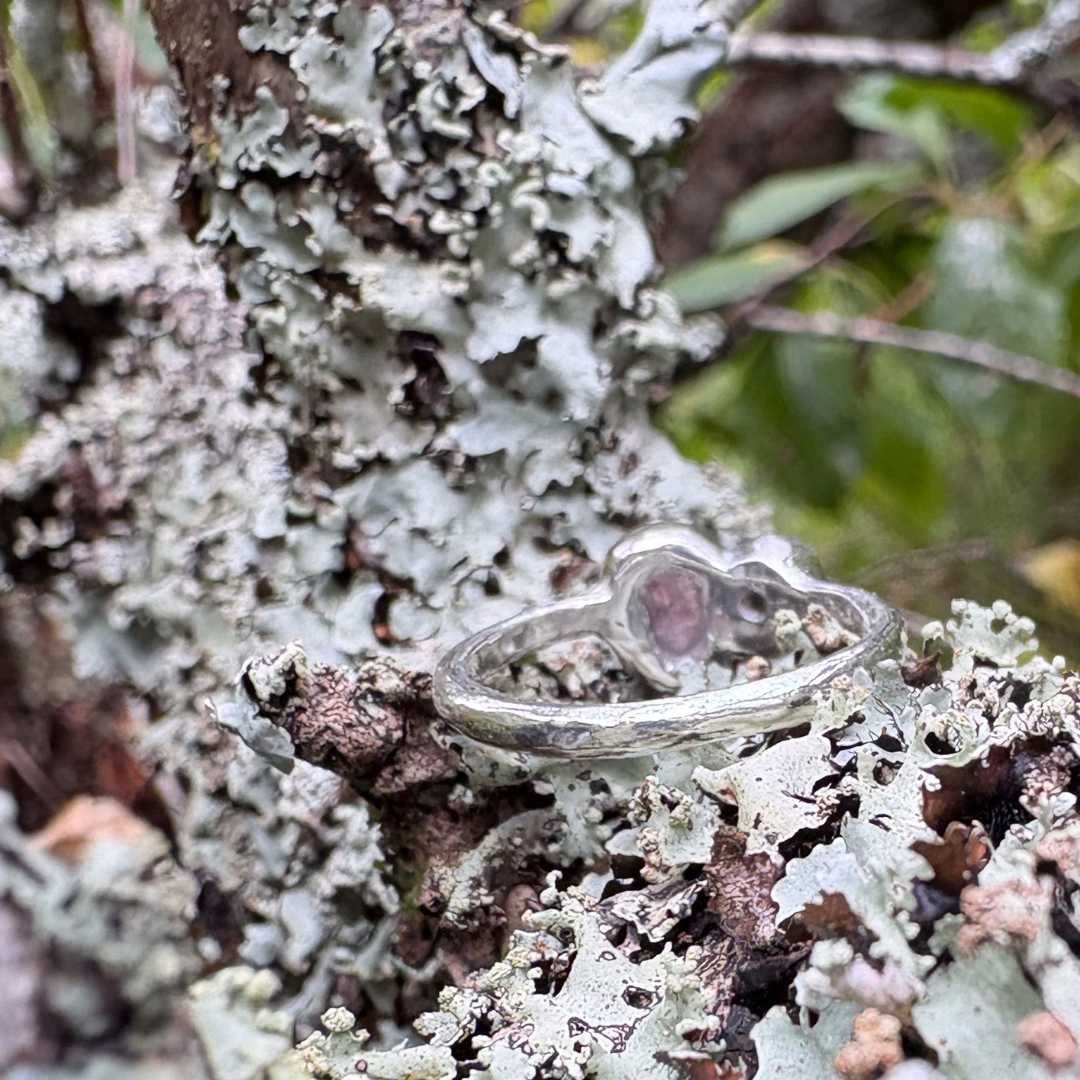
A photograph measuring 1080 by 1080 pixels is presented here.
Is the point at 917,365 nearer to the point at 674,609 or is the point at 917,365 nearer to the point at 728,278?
the point at 728,278

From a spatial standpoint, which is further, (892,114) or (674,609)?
(892,114)

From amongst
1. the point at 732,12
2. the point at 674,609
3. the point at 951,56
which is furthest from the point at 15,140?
the point at 951,56

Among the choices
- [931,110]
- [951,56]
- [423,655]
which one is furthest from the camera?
[931,110]

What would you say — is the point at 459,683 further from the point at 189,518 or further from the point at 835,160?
the point at 835,160

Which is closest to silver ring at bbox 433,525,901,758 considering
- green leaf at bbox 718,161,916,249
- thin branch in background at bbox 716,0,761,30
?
thin branch in background at bbox 716,0,761,30

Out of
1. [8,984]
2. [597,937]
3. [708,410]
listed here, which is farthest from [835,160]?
[8,984]

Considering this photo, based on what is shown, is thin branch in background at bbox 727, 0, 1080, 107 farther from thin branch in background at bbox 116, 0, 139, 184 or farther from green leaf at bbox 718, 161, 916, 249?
thin branch in background at bbox 116, 0, 139, 184

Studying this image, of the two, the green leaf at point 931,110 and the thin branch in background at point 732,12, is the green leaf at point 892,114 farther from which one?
the thin branch in background at point 732,12
